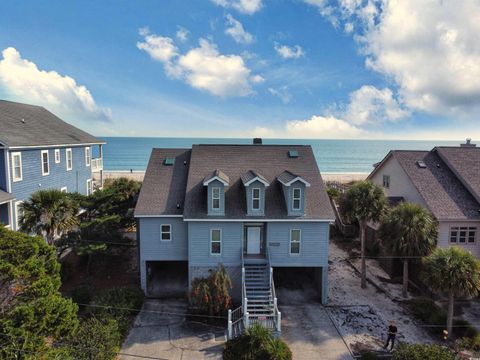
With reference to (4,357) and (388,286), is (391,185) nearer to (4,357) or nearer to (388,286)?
(388,286)

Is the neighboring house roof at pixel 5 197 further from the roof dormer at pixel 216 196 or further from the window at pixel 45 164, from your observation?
the roof dormer at pixel 216 196

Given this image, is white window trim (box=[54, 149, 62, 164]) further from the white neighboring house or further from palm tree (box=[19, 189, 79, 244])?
the white neighboring house

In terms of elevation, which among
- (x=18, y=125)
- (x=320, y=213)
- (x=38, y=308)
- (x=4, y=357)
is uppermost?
(x=18, y=125)

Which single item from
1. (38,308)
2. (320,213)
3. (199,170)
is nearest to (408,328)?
(320,213)

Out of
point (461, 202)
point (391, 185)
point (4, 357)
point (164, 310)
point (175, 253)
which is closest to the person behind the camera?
point (4, 357)

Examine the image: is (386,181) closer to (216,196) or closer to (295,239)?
(295,239)

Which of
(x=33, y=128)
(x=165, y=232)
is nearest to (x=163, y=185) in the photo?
(x=165, y=232)

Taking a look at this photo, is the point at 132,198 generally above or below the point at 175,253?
above

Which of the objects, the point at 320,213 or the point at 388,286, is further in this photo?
the point at 388,286
